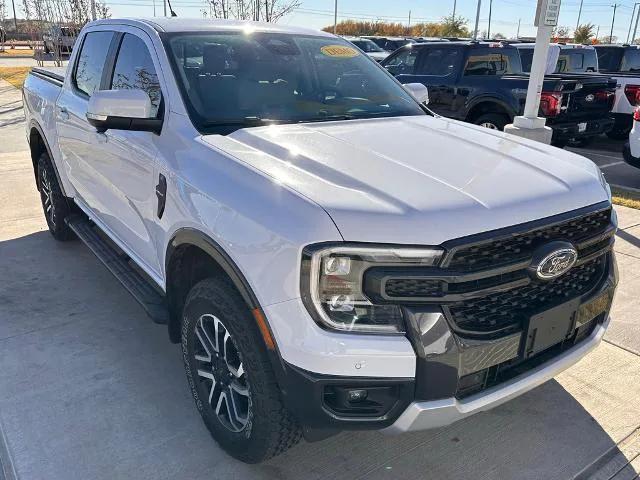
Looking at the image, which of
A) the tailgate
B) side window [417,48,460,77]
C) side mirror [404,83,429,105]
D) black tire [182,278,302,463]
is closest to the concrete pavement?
black tire [182,278,302,463]

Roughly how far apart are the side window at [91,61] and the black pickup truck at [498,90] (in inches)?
254

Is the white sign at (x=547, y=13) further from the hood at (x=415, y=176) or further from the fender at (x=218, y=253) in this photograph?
the fender at (x=218, y=253)

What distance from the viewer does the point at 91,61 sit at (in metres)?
4.17

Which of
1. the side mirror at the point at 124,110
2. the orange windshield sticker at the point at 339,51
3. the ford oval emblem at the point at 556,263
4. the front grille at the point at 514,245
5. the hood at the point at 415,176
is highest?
the orange windshield sticker at the point at 339,51

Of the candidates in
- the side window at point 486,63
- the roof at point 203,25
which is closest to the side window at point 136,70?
the roof at point 203,25

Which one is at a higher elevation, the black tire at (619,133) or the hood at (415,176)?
the hood at (415,176)

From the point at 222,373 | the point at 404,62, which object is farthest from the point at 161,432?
the point at 404,62

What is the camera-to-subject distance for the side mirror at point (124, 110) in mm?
2775

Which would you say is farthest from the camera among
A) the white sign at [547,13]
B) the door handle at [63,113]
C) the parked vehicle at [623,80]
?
the parked vehicle at [623,80]

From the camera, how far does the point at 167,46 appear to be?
10.2ft

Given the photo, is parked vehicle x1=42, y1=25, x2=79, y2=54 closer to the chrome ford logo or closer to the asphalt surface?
the asphalt surface

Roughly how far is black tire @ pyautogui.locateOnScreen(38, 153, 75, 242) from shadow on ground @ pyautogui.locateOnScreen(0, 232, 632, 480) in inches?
60.3

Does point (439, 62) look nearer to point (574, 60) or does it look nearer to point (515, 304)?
point (574, 60)

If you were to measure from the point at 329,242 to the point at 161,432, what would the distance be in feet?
4.91
